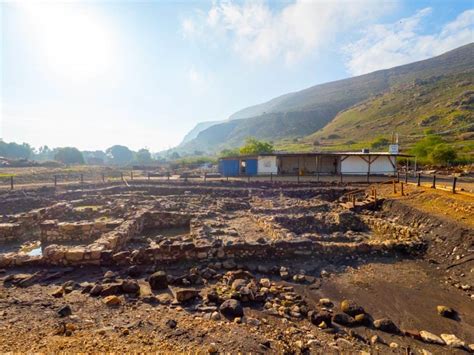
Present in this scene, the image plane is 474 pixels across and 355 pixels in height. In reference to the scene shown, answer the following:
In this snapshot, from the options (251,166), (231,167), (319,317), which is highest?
(251,166)

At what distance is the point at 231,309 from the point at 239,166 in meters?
32.6

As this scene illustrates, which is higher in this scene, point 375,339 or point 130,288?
point 130,288

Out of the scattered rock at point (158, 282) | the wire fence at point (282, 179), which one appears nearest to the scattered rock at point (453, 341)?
the scattered rock at point (158, 282)

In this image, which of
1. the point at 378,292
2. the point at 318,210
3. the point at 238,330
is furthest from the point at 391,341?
the point at 318,210

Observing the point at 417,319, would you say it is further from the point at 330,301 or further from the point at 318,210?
the point at 318,210

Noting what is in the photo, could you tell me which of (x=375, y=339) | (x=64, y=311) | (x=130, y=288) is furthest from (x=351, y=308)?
(x=64, y=311)

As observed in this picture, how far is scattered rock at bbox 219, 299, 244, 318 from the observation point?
556 cm

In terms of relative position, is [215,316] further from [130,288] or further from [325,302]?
[325,302]

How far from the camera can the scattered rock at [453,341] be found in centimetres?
507

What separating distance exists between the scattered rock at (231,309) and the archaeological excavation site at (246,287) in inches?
1.0

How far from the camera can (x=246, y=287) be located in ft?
21.1

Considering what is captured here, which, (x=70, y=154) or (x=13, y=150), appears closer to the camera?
(x=70, y=154)

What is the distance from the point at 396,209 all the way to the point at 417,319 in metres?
10.3

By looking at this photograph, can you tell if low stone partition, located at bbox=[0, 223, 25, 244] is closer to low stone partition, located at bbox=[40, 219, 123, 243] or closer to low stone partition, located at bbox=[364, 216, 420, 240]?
low stone partition, located at bbox=[40, 219, 123, 243]
